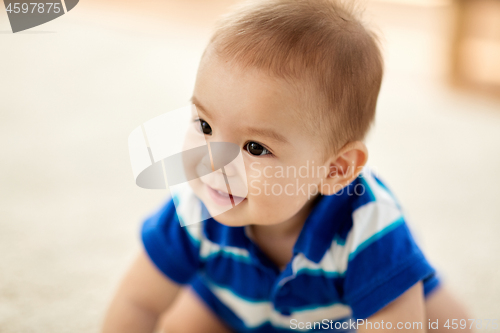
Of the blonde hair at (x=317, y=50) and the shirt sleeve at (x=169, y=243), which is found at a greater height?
the blonde hair at (x=317, y=50)

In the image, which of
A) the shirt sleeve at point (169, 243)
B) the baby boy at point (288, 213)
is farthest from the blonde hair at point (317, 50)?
the shirt sleeve at point (169, 243)

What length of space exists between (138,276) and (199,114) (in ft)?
0.84

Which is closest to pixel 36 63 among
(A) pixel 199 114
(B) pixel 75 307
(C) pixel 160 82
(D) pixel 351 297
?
(C) pixel 160 82

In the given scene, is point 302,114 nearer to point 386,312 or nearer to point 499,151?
point 386,312

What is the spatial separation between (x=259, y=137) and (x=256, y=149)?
0.06 ft

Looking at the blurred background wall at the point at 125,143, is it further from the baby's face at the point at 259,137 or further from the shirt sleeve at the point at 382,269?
the shirt sleeve at the point at 382,269

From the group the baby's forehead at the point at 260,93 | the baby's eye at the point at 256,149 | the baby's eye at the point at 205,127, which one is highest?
the baby's forehead at the point at 260,93

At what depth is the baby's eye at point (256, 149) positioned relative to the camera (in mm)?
521

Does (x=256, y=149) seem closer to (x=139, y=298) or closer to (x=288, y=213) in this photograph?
(x=288, y=213)

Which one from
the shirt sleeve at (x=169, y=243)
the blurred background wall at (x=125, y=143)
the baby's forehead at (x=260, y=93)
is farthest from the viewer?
the blurred background wall at (x=125, y=143)

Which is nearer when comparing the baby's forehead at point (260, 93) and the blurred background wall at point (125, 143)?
the baby's forehead at point (260, 93)

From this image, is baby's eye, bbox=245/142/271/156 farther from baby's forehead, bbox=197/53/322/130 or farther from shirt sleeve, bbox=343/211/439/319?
shirt sleeve, bbox=343/211/439/319

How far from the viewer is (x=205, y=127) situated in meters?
0.54

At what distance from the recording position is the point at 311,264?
61cm
